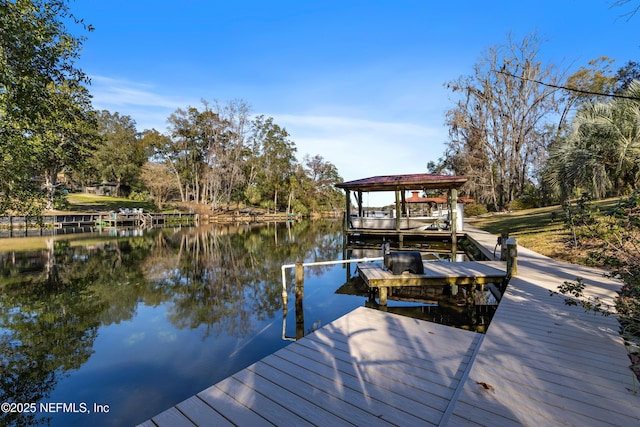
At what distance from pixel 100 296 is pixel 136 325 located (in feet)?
8.93

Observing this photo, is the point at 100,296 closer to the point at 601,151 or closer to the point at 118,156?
the point at 601,151


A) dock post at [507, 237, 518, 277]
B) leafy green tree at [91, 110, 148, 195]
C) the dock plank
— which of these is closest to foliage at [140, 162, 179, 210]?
leafy green tree at [91, 110, 148, 195]

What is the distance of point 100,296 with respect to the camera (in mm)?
8156

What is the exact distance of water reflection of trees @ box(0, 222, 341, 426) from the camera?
15.6 ft

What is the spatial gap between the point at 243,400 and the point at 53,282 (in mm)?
10445

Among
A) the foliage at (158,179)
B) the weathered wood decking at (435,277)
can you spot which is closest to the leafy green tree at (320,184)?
the foliage at (158,179)

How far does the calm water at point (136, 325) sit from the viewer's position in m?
3.99

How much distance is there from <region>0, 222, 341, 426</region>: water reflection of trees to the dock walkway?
3095 millimetres

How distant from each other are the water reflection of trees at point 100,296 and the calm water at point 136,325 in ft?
0.09


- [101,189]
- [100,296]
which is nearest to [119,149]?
[101,189]

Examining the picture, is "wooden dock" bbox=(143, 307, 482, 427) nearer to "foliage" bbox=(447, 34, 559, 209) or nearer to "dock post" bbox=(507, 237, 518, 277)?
"dock post" bbox=(507, 237, 518, 277)

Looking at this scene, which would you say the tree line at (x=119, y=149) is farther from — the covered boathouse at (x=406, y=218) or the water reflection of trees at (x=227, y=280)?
the covered boathouse at (x=406, y=218)

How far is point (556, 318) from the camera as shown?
3.93m

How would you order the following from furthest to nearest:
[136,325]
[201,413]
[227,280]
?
[227,280]
[136,325]
[201,413]
